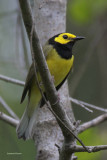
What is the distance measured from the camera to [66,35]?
390 centimetres

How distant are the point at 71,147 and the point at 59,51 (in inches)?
53.4

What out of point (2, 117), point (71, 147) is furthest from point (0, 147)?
point (71, 147)

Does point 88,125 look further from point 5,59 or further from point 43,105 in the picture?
point 5,59

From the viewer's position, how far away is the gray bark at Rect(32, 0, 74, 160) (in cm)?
334

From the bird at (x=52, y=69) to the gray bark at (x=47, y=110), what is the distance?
9 centimetres

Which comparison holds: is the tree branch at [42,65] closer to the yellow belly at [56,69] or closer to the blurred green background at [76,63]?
the yellow belly at [56,69]

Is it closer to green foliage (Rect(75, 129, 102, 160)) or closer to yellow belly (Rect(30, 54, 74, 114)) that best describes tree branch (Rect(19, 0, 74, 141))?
yellow belly (Rect(30, 54, 74, 114))

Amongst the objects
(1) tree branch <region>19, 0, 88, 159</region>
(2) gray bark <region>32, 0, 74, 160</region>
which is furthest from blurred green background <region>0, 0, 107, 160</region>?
(1) tree branch <region>19, 0, 88, 159</region>

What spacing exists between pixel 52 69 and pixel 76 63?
2885 millimetres

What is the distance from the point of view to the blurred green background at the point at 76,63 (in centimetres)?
438

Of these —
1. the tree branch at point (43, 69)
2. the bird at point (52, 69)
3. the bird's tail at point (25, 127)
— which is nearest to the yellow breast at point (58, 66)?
the bird at point (52, 69)

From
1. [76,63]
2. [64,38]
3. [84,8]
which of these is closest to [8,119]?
[64,38]

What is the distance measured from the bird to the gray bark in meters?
0.09

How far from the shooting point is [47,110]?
362cm
